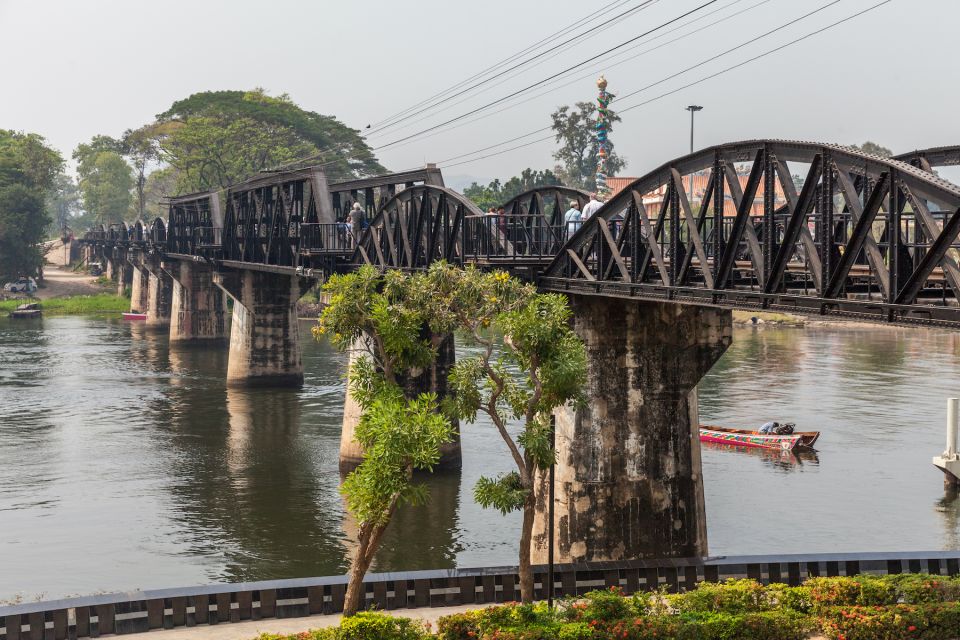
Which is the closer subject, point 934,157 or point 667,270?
point 934,157

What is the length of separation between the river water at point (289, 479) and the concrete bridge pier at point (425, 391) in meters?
0.94

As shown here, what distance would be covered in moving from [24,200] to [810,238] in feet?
444

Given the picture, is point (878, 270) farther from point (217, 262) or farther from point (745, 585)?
point (217, 262)

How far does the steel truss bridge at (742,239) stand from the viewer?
1905 cm

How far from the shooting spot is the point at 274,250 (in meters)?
68.8

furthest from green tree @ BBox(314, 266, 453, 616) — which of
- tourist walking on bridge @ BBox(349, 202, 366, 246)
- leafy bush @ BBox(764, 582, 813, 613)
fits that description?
tourist walking on bridge @ BBox(349, 202, 366, 246)

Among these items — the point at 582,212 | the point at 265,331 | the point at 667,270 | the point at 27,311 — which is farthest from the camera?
the point at 27,311

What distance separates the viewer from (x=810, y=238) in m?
21.6

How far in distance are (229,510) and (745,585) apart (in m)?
27.4

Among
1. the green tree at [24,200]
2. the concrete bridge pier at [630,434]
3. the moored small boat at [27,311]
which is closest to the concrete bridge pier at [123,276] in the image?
the green tree at [24,200]

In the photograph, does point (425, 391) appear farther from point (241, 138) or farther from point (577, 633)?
point (241, 138)

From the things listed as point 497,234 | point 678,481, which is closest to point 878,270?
point 678,481

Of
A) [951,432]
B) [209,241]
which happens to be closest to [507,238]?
[951,432]

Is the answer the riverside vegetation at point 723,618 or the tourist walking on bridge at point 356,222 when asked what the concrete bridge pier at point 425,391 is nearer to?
the tourist walking on bridge at point 356,222
